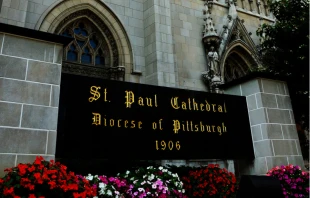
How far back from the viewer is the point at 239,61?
1517cm

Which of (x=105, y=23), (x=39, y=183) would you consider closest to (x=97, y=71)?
(x=105, y=23)

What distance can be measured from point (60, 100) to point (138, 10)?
8057mm

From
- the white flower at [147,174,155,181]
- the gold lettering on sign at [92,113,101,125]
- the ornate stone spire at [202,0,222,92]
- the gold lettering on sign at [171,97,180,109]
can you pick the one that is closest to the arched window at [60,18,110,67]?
the ornate stone spire at [202,0,222,92]

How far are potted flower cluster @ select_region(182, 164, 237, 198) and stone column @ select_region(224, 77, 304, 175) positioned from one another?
90 centimetres

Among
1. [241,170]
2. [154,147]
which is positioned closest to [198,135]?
[154,147]

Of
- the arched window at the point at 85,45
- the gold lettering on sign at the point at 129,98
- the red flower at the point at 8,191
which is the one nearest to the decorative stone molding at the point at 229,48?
the arched window at the point at 85,45

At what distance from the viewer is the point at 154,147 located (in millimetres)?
5590

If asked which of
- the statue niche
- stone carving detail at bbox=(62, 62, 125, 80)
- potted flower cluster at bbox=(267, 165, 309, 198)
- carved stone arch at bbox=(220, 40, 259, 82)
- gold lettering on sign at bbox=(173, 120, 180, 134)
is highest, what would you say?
carved stone arch at bbox=(220, 40, 259, 82)

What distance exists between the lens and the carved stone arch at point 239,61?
14.7 m

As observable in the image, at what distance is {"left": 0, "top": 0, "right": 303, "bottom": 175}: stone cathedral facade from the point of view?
4473mm

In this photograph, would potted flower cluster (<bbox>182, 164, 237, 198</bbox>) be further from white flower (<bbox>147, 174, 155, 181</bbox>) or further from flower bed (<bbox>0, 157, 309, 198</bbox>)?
white flower (<bbox>147, 174, 155, 181</bbox>)

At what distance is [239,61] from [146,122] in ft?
35.6

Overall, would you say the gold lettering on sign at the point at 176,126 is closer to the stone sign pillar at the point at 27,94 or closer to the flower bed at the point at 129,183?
the flower bed at the point at 129,183

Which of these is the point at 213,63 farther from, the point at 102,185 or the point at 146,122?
the point at 102,185
